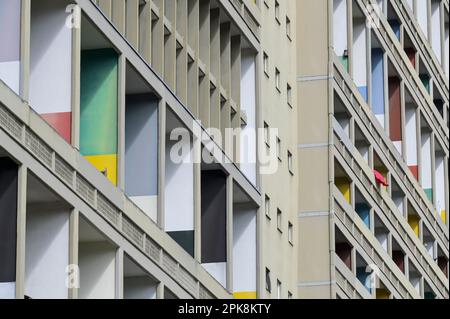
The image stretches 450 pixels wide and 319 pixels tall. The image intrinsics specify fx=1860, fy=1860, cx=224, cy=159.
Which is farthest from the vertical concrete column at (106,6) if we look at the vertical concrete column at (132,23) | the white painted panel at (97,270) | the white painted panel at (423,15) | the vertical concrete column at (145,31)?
the white painted panel at (423,15)

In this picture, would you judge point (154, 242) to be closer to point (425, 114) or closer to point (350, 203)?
point (350, 203)

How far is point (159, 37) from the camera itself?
5322cm

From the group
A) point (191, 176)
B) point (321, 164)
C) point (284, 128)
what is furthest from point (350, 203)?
point (191, 176)

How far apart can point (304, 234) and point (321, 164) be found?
3241 mm

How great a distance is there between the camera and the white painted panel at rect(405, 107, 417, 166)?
9554 cm

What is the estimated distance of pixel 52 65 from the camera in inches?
1763

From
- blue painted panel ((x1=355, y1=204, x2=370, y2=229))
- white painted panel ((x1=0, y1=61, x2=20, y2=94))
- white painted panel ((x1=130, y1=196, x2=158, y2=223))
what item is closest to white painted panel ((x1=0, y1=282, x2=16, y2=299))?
white painted panel ((x1=0, y1=61, x2=20, y2=94))

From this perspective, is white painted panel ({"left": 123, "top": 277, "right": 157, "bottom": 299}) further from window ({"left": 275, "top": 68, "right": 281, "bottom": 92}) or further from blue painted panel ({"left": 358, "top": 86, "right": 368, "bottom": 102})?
blue painted panel ({"left": 358, "top": 86, "right": 368, "bottom": 102})

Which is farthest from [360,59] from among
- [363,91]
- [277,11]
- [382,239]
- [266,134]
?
[266,134]

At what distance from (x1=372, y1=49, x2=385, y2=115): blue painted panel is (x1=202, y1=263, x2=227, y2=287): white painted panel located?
31314 mm

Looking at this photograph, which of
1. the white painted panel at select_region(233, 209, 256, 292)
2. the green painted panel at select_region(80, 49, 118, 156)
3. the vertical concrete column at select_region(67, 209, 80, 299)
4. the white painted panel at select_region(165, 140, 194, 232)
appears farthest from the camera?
the white painted panel at select_region(233, 209, 256, 292)

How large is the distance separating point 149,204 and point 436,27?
55999 mm

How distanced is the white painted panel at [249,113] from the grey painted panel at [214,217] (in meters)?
3.36

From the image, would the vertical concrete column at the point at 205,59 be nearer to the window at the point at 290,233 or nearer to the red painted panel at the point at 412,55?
the window at the point at 290,233
